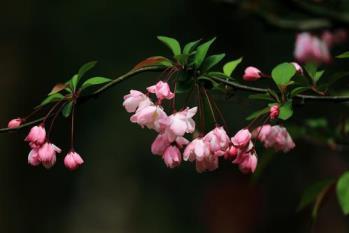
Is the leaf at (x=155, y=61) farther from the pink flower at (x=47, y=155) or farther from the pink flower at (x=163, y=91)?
the pink flower at (x=47, y=155)

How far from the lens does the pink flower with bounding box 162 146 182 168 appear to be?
1411 millimetres

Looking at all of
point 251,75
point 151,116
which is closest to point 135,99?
point 151,116

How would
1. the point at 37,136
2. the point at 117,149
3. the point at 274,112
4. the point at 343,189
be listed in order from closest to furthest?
the point at 274,112 < the point at 37,136 < the point at 343,189 < the point at 117,149

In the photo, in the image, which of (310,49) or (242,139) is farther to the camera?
(310,49)

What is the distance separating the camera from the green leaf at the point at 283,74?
1382 mm

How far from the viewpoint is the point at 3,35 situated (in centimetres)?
634

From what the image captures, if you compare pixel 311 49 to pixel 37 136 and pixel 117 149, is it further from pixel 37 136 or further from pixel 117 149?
pixel 117 149

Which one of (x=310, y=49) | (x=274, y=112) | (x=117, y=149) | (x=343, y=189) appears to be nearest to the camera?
(x=274, y=112)

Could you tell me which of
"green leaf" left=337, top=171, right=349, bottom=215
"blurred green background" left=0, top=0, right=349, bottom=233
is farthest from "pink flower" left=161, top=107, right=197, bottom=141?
"blurred green background" left=0, top=0, right=349, bottom=233

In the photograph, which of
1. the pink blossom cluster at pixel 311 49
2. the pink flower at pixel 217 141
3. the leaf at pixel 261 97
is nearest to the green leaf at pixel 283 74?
the leaf at pixel 261 97

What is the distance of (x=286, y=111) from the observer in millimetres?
1346

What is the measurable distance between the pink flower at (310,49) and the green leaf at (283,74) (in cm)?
145

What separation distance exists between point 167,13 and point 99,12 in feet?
2.18

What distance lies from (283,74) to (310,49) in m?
1.51
